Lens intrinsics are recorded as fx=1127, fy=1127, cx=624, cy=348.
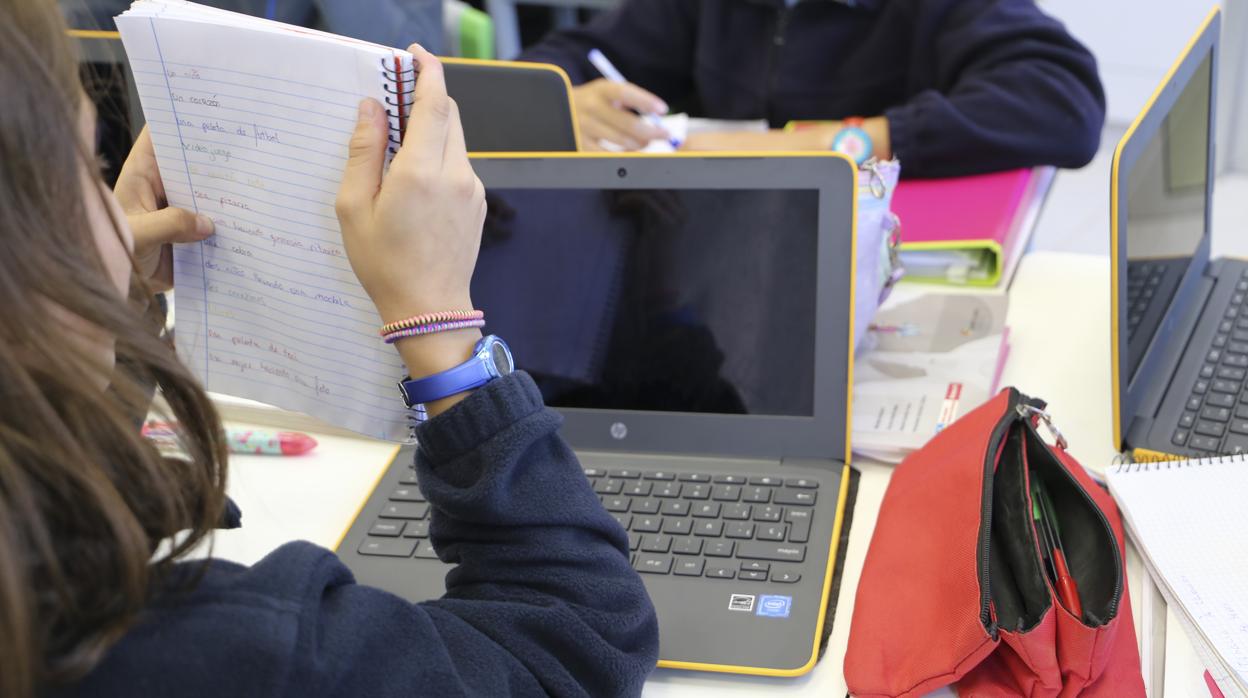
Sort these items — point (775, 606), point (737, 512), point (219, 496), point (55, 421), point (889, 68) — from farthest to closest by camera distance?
1. point (889, 68)
2. point (737, 512)
3. point (775, 606)
4. point (219, 496)
5. point (55, 421)

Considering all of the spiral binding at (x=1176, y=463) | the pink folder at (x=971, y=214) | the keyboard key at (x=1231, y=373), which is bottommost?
the pink folder at (x=971, y=214)

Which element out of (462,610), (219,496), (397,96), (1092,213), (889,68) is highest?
(397,96)

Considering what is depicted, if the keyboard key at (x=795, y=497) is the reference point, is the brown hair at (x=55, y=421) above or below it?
above

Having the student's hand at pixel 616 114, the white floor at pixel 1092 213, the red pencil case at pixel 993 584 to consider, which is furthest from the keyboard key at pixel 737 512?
the white floor at pixel 1092 213

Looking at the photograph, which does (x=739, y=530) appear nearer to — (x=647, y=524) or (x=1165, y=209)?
Answer: (x=647, y=524)

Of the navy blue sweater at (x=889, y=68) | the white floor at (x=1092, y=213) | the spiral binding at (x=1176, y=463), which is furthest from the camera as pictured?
the white floor at (x=1092, y=213)

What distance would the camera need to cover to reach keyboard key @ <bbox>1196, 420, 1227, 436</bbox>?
0.91 meters

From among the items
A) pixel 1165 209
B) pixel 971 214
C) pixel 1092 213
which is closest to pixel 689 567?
pixel 1165 209

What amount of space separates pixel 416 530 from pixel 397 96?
1.29ft

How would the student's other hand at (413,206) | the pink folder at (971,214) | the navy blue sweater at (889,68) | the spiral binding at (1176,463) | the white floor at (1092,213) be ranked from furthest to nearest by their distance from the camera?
the white floor at (1092,213)
the navy blue sweater at (889,68)
the pink folder at (971,214)
the spiral binding at (1176,463)
the student's other hand at (413,206)

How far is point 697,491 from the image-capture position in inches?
36.1

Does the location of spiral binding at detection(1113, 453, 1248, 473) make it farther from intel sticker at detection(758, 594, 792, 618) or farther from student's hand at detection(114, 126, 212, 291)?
student's hand at detection(114, 126, 212, 291)

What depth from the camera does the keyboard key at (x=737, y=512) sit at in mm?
879

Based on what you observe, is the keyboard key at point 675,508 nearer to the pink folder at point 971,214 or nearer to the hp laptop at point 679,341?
the hp laptop at point 679,341
